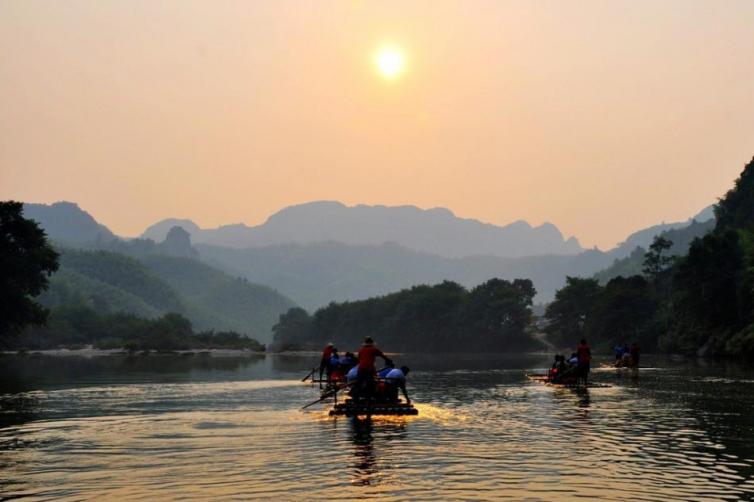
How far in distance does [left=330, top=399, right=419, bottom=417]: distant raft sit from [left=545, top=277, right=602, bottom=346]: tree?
136 metres

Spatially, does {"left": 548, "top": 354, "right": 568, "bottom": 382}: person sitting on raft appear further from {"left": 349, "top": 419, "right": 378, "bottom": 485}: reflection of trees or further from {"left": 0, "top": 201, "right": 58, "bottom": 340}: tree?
{"left": 0, "top": 201, "right": 58, "bottom": 340}: tree

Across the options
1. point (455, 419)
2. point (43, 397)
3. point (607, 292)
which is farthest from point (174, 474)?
point (607, 292)

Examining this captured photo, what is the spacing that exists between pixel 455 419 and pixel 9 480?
17570 mm

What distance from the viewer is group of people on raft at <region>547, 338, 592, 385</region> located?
50.1 metres

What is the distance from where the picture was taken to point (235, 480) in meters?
19.5

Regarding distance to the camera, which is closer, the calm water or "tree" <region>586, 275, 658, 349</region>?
the calm water

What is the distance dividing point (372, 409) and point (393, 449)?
906cm

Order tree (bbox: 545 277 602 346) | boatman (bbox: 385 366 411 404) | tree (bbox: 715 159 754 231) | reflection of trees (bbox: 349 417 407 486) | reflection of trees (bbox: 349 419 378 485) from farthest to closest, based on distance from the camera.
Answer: tree (bbox: 545 277 602 346), tree (bbox: 715 159 754 231), boatman (bbox: 385 366 411 404), reflection of trees (bbox: 349 417 407 486), reflection of trees (bbox: 349 419 378 485)

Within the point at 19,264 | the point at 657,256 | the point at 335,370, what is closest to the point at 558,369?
the point at 335,370

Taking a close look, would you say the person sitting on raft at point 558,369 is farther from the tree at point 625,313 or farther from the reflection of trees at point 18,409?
the tree at point 625,313

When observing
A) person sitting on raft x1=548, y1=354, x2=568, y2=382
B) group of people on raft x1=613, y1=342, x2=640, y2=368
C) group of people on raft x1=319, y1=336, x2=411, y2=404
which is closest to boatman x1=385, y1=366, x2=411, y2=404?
group of people on raft x1=319, y1=336, x2=411, y2=404

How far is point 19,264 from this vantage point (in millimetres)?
92000

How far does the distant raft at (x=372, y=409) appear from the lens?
3322 cm

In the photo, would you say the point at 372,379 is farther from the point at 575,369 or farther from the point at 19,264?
the point at 19,264
